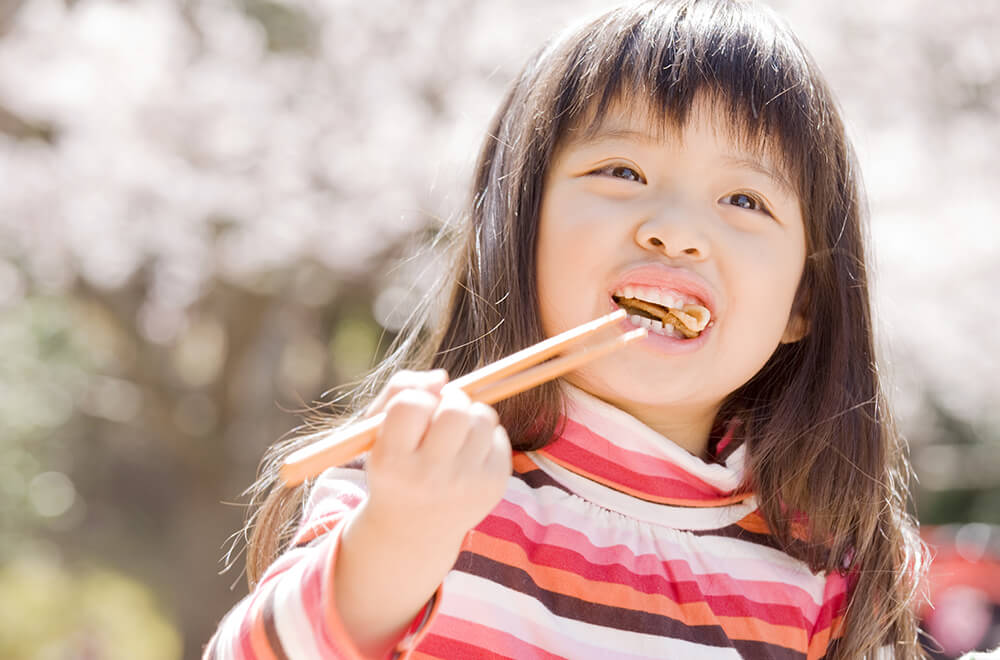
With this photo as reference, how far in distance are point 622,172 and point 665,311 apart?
0.18 m

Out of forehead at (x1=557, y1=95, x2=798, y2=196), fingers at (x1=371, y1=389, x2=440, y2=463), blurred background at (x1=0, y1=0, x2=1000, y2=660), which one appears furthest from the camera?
blurred background at (x1=0, y1=0, x2=1000, y2=660)

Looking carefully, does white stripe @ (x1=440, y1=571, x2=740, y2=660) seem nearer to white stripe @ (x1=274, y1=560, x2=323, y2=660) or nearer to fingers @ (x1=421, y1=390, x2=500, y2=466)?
white stripe @ (x1=274, y1=560, x2=323, y2=660)

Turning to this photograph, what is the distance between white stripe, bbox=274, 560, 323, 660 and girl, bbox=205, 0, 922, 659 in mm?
120

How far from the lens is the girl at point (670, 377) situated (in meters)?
1.15

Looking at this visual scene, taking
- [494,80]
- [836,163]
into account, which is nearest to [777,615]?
[836,163]

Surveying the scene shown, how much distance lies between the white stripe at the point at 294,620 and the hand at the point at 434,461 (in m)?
0.11

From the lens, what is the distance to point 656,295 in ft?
3.76

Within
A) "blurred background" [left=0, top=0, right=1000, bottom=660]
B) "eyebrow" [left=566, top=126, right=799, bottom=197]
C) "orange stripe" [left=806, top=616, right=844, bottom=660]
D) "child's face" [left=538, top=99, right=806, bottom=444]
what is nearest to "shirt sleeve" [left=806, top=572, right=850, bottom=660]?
"orange stripe" [left=806, top=616, right=844, bottom=660]

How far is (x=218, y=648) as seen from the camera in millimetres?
943

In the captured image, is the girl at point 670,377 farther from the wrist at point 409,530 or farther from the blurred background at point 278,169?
the blurred background at point 278,169

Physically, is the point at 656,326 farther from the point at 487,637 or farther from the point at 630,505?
the point at 487,637

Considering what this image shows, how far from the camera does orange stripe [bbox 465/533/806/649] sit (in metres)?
1.15

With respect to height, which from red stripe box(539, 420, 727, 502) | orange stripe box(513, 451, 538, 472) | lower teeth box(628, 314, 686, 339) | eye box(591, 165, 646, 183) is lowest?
orange stripe box(513, 451, 538, 472)

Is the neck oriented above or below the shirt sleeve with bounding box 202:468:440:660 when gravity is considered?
above
